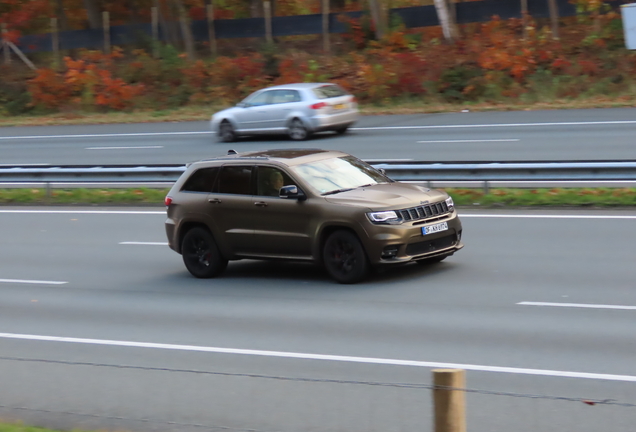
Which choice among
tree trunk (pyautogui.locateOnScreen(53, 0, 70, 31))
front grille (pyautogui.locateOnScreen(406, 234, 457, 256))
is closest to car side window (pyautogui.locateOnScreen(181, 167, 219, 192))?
front grille (pyautogui.locateOnScreen(406, 234, 457, 256))

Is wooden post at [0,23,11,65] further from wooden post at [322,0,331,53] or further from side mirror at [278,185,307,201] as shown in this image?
side mirror at [278,185,307,201]

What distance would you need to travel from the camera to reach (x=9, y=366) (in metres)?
7.60

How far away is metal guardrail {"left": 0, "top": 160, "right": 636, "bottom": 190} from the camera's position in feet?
52.1

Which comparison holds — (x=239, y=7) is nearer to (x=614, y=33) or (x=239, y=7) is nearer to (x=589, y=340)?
(x=614, y=33)

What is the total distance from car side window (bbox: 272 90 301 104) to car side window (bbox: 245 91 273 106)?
0.63 feet

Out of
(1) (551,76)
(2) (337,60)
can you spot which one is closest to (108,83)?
(2) (337,60)

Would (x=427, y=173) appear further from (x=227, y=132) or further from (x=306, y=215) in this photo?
A: (x=227, y=132)

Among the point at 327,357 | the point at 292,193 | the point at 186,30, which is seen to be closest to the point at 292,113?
the point at 292,193

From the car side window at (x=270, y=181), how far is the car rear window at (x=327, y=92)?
14298mm

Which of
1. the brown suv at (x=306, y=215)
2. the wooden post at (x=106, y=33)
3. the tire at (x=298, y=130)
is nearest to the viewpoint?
the brown suv at (x=306, y=215)

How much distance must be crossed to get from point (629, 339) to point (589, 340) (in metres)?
0.34

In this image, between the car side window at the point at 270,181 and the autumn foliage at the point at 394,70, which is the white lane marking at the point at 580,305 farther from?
the autumn foliage at the point at 394,70

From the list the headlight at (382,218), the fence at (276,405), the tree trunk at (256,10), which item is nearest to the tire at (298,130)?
the headlight at (382,218)

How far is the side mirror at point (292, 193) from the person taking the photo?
38.4ft
